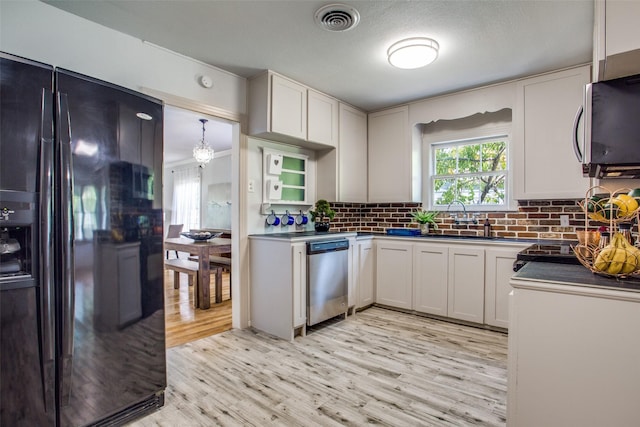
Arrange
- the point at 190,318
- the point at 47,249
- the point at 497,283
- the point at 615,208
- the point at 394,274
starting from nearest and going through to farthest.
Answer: the point at 615,208 → the point at 47,249 → the point at 497,283 → the point at 190,318 → the point at 394,274

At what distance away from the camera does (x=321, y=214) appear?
366 centimetres

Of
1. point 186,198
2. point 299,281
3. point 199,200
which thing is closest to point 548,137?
point 299,281

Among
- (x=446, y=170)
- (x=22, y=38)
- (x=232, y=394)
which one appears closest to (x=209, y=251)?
(x=232, y=394)

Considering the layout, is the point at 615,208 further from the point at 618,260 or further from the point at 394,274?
the point at 394,274

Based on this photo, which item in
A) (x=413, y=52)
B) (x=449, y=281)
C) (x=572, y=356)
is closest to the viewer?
(x=572, y=356)

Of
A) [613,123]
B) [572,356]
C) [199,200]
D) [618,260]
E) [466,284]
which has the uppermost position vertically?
[613,123]

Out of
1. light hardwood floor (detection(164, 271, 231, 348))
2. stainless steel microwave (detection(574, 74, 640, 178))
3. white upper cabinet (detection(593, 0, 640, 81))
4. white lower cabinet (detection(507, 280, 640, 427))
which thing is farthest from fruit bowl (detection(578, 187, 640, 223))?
light hardwood floor (detection(164, 271, 231, 348))

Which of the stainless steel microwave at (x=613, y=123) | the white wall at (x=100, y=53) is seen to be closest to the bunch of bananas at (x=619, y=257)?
the stainless steel microwave at (x=613, y=123)

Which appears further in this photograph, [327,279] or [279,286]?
[327,279]

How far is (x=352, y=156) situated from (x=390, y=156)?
0.45 metres

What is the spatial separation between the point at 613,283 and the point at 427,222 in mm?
2564

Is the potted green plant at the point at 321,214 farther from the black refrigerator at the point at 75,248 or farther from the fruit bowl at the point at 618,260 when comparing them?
the fruit bowl at the point at 618,260

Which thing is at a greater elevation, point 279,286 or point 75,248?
point 75,248

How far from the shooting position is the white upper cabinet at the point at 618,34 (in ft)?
4.13
